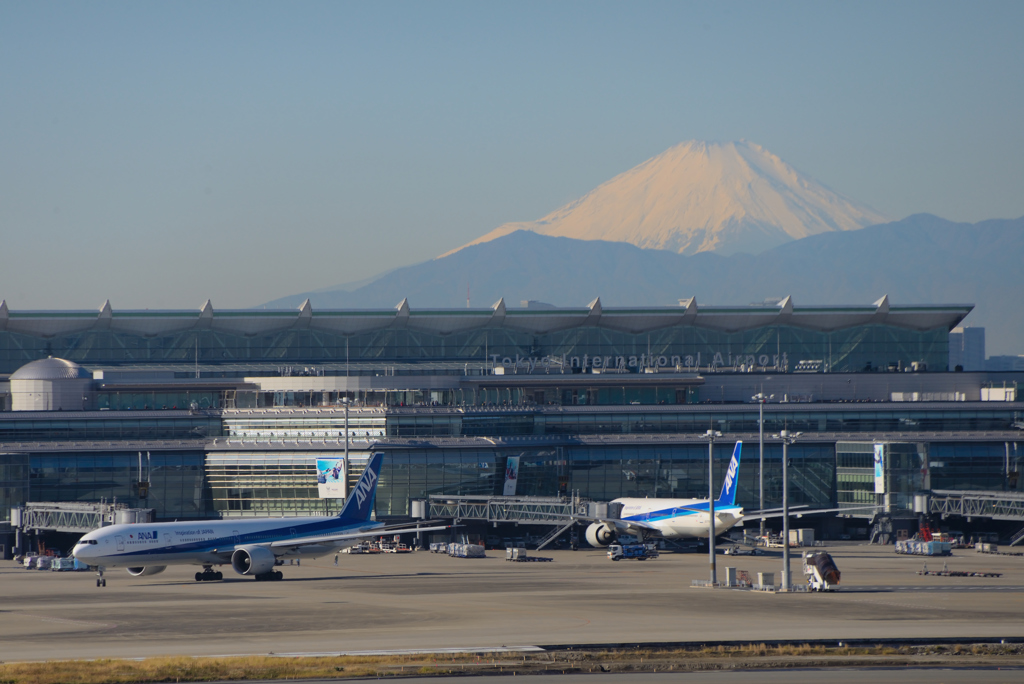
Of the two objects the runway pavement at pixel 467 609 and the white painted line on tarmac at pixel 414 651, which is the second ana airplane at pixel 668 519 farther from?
the white painted line on tarmac at pixel 414 651

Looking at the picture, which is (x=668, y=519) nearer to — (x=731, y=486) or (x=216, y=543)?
(x=731, y=486)

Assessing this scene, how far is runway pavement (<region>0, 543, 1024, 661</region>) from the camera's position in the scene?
5775 centimetres

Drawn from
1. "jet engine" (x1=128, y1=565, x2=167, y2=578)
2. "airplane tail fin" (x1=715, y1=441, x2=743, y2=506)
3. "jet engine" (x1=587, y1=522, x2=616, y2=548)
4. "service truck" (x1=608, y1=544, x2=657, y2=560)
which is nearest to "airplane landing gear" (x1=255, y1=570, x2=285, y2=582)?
"jet engine" (x1=128, y1=565, x2=167, y2=578)

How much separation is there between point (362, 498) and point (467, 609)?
1316 inches

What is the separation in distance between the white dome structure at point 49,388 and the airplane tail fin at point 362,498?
212 feet

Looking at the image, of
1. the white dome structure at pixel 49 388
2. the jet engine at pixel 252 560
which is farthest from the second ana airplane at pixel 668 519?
the white dome structure at pixel 49 388

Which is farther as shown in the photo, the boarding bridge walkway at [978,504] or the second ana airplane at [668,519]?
the boarding bridge walkway at [978,504]

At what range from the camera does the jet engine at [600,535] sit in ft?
419

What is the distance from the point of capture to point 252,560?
93375 millimetres

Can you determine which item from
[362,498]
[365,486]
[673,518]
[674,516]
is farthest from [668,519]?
[362,498]

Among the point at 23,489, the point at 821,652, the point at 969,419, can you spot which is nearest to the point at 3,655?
the point at 821,652

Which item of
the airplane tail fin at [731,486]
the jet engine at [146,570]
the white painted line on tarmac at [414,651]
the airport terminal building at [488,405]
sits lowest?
the jet engine at [146,570]

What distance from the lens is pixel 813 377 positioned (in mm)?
174875

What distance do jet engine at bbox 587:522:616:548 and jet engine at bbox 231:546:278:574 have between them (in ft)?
140
